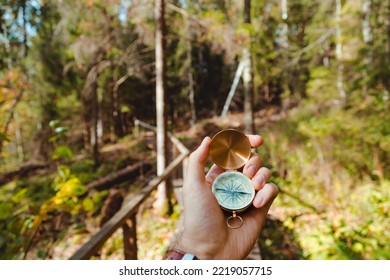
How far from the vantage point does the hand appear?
1369 mm

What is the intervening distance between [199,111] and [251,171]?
35.8 feet

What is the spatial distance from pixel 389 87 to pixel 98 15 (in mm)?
7517

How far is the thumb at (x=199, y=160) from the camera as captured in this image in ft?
4.43

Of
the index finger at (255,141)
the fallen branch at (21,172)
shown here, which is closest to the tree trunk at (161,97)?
the index finger at (255,141)

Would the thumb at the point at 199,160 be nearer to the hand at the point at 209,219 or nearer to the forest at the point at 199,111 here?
the hand at the point at 209,219

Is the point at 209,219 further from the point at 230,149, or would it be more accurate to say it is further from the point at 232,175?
the point at 230,149

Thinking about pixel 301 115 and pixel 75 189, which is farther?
pixel 301 115

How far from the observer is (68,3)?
673 cm

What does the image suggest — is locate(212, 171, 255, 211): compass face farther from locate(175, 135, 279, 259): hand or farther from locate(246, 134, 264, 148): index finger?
locate(246, 134, 264, 148): index finger

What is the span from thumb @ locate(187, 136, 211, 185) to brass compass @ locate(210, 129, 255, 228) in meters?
0.06

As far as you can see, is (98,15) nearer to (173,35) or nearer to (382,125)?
(173,35)

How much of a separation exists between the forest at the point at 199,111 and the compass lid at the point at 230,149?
116cm

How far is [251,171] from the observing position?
1.38 metres

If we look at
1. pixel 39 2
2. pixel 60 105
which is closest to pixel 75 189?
pixel 39 2
